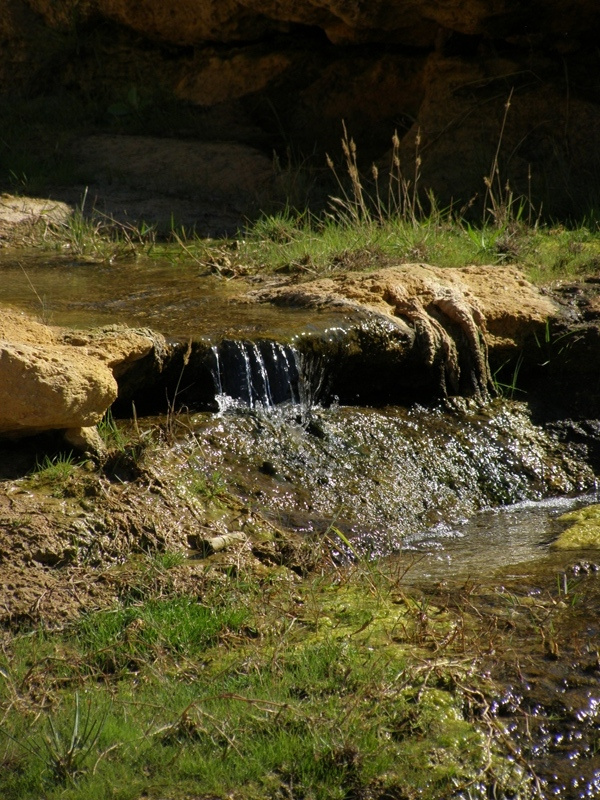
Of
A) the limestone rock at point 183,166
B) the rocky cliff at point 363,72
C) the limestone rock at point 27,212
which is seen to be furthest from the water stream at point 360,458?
the limestone rock at point 183,166

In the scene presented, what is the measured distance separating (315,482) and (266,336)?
83 centimetres

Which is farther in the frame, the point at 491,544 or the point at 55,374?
the point at 491,544

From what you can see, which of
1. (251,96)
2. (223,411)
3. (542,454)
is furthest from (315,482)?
(251,96)

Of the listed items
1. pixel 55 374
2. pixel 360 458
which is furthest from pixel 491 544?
pixel 55 374

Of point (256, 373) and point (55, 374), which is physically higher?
point (55, 374)

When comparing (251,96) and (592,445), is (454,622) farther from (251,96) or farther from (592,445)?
(251,96)

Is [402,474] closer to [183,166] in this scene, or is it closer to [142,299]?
[142,299]

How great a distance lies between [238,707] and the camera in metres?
2.86

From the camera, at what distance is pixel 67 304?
18.9 ft

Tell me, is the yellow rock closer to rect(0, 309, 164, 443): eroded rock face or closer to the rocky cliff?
rect(0, 309, 164, 443): eroded rock face

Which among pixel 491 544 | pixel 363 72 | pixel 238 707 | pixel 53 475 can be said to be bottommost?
pixel 491 544

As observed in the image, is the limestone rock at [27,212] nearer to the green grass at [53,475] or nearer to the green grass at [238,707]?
the green grass at [53,475]

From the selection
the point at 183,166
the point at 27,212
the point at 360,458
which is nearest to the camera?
the point at 360,458

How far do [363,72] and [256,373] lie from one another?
218 inches
